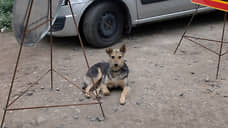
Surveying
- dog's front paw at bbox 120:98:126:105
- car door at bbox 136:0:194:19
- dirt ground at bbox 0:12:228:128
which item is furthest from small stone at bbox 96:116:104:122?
car door at bbox 136:0:194:19

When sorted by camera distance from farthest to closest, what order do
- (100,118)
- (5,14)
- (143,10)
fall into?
(5,14) < (143,10) < (100,118)

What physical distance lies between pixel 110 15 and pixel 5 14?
3773 mm

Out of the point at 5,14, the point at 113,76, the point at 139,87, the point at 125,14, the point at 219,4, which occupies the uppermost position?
the point at 219,4

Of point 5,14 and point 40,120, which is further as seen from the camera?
point 5,14

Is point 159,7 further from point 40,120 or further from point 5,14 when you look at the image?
point 5,14

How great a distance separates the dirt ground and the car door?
1.98 ft

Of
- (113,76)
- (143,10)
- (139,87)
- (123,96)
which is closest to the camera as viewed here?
(123,96)

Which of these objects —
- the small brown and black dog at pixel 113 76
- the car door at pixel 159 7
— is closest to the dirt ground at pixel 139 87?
the small brown and black dog at pixel 113 76

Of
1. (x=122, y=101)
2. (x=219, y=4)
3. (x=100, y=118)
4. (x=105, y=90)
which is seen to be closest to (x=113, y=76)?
(x=105, y=90)

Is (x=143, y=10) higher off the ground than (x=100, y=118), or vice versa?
(x=143, y=10)

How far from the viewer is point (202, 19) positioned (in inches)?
324

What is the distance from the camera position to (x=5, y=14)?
328 inches

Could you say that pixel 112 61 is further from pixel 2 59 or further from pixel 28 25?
pixel 2 59

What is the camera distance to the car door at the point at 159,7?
631 cm
